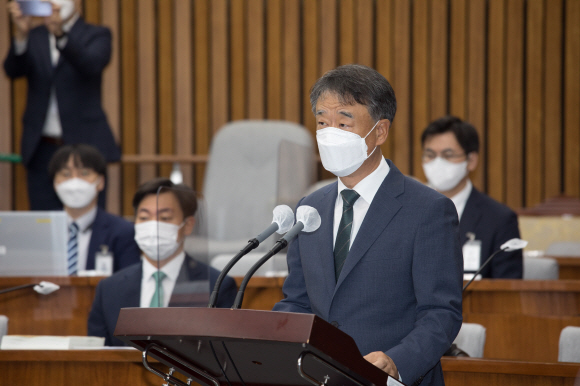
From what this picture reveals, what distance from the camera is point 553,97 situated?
20.1ft

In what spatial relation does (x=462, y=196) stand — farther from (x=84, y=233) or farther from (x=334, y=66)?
(x=334, y=66)

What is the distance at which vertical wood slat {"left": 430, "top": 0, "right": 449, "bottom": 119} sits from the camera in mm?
6176

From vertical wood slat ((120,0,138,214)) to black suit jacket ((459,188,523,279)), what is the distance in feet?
10.9

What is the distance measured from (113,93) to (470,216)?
3.57m

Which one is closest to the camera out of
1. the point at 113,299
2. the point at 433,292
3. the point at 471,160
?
the point at 433,292

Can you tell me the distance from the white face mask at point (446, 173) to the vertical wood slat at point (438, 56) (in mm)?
2209

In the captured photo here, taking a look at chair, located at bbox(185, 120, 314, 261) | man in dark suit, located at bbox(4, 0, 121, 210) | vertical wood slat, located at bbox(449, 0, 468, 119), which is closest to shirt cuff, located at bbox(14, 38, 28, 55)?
man in dark suit, located at bbox(4, 0, 121, 210)

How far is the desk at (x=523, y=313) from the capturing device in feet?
9.20

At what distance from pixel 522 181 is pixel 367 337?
15.8 feet

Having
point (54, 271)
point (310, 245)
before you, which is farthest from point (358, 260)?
point (54, 271)

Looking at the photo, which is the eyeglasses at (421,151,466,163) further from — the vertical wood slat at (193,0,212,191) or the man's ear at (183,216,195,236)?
the vertical wood slat at (193,0,212,191)

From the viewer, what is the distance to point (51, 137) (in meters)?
5.12

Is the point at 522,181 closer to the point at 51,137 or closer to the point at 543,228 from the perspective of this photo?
the point at 543,228

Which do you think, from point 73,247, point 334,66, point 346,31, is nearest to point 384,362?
point 73,247
